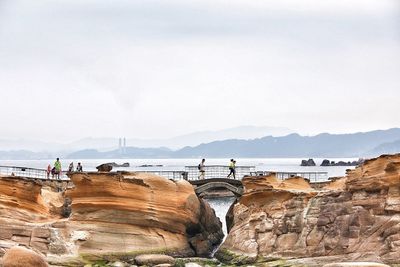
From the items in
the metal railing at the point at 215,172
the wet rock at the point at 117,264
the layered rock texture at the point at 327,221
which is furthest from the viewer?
the metal railing at the point at 215,172

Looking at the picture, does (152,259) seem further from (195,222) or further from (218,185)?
(218,185)

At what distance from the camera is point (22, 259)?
2823cm

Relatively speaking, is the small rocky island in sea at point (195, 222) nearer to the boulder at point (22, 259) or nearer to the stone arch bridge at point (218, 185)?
the boulder at point (22, 259)

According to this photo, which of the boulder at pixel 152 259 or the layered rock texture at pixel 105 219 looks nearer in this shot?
the boulder at pixel 152 259

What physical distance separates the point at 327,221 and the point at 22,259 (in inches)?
708

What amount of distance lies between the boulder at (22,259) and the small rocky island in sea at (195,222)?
35.9 feet

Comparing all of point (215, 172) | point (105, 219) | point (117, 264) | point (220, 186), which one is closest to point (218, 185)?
point (220, 186)

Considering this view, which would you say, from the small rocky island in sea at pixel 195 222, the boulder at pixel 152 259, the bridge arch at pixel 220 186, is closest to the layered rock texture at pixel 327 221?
the small rocky island in sea at pixel 195 222

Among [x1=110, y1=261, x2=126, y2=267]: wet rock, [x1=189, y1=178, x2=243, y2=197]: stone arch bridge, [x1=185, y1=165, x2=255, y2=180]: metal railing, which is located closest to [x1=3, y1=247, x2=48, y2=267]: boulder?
[x1=110, y1=261, x2=126, y2=267]: wet rock

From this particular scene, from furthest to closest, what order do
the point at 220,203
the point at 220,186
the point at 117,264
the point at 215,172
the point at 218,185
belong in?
the point at 215,172
the point at 220,203
the point at 220,186
the point at 218,185
the point at 117,264

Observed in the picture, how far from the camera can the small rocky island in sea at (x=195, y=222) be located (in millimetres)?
39500

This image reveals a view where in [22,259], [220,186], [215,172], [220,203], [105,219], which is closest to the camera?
[22,259]

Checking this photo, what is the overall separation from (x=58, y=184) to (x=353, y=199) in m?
28.1

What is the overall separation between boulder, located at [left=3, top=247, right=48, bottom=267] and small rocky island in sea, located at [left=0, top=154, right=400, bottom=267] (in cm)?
1095
